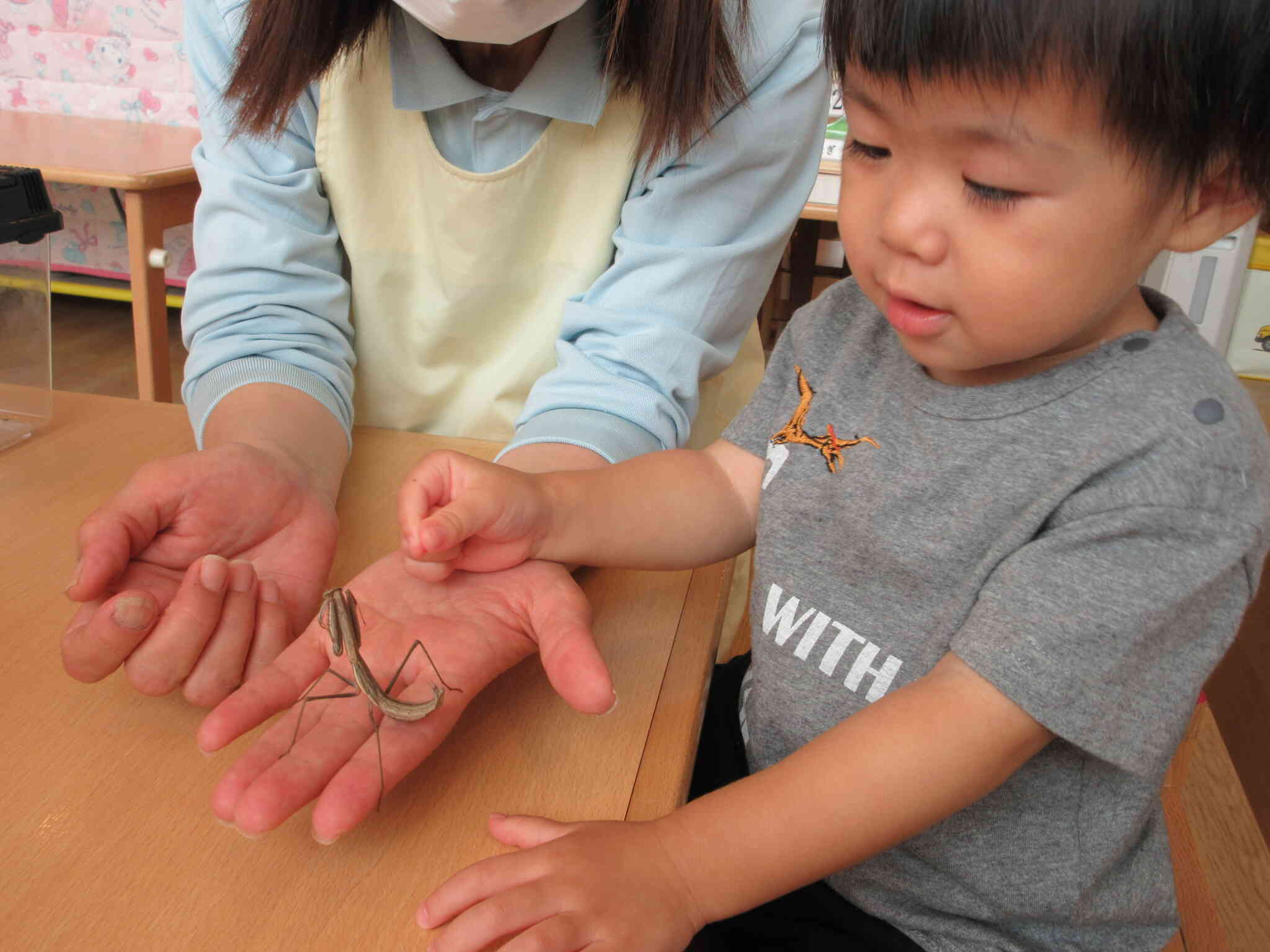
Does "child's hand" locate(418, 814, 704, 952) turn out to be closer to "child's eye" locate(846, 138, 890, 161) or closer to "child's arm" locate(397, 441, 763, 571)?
"child's arm" locate(397, 441, 763, 571)

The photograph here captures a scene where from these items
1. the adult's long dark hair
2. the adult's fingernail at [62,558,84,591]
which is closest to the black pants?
the adult's fingernail at [62,558,84,591]

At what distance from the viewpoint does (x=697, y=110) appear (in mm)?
870

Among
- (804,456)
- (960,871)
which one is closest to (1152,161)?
(804,456)

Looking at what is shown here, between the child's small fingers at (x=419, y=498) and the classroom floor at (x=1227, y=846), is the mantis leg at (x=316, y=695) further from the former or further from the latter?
the classroom floor at (x=1227, y=846)

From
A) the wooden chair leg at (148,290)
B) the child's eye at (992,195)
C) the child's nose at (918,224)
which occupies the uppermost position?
the child's eye at (992,195)

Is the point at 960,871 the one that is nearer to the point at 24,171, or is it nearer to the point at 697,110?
the point at 697,110

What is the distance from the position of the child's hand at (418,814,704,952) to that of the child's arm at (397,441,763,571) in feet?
0.71

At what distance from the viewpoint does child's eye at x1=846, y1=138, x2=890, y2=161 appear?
1.82ft

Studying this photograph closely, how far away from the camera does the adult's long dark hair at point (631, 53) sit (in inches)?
32.2

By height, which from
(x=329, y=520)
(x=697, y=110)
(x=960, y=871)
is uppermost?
(x=697, y=110)

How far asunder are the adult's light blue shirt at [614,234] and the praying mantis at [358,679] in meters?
0.32

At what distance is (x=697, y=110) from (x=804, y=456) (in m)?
0.35

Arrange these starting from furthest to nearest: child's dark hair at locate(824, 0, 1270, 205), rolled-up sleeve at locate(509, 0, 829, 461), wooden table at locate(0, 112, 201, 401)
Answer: wooden table at locate(0, 112, 201, 401)
rolled-up sleeve at locate(509, 0, 829, 461)
child's dark hair at locate(824, 0, 1270, 205)

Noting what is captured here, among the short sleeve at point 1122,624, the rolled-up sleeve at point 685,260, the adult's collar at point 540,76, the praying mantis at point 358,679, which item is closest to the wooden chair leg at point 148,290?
the adult's collar at point 540,76
